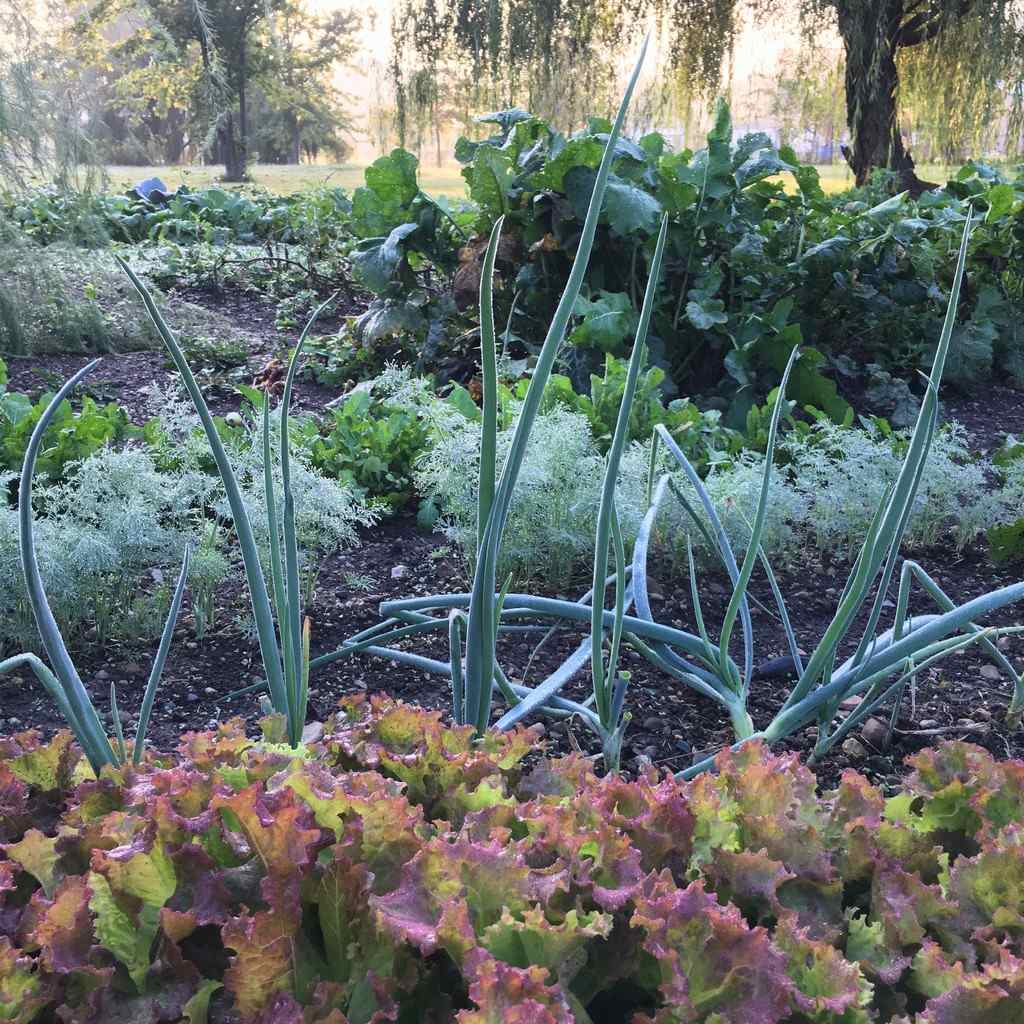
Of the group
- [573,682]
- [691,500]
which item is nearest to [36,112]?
[691,500]

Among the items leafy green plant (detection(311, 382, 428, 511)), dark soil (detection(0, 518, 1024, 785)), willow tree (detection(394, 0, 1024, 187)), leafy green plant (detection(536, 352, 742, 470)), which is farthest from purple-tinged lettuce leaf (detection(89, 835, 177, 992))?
willow tree (detection(394, 0, 1024, 187))

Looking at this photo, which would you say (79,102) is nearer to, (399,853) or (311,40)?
(399,853)

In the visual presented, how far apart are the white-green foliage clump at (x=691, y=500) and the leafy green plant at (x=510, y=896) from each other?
141 cm

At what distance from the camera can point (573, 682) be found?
2.30 meters

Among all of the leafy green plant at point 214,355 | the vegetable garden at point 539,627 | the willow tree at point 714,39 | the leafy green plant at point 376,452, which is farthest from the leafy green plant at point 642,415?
the willow tree at point 714,39

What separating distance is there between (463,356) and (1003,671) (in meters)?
3.08

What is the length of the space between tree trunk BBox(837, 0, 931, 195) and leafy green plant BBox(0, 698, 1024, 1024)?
792cm

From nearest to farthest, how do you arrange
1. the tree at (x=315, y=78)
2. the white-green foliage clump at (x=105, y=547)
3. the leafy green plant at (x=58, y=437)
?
the white-green foliage clump at (x=105, y=547) < the leafy green plant at (x=58, y=437) < the tree at (x=315, y=78)

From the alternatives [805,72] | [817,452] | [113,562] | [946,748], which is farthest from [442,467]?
[805,72]

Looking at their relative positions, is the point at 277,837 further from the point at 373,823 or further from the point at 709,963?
the point at 709,963

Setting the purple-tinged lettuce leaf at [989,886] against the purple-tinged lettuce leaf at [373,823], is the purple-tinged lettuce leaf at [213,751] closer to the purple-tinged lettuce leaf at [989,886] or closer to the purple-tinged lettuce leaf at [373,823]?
the purple-tinged lettuce leaf at [373,823]

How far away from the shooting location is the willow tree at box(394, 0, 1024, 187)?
803cm

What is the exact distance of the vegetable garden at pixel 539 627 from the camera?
96cm

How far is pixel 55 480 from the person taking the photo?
3133 millimetres
